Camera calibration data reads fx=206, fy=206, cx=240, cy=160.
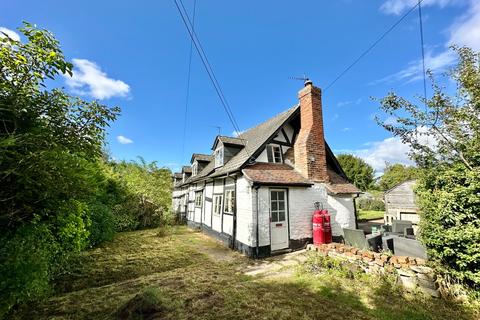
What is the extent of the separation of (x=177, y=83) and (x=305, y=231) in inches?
393

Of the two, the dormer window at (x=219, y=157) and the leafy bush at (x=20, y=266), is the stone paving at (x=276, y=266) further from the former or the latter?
the dormer window at (x=219, y=157)

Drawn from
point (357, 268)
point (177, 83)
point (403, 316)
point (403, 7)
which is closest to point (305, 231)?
point (357, 268)

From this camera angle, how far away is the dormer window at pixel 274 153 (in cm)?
1009

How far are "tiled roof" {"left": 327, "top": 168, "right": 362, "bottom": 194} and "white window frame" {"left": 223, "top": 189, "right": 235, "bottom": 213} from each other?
4.52 meters

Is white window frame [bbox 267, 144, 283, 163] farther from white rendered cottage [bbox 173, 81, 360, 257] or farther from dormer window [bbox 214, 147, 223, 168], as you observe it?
dormer window [bbox 214, 147, 223, 168]

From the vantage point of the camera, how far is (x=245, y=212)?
8.38m

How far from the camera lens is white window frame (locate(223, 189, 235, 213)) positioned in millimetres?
9516

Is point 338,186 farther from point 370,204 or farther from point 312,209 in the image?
point 370,204

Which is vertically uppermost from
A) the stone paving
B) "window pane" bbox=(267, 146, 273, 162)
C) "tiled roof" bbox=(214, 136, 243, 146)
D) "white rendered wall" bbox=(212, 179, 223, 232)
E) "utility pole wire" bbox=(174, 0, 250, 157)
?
"utility pole wire" bbox=(174, 0, 250, 157)

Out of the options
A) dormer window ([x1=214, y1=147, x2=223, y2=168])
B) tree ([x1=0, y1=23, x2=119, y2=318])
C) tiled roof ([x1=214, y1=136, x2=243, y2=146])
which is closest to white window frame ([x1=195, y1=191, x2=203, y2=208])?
dormer window ([x1=214, y1=147, x2=223, y2=168])

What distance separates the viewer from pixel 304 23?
7.82m

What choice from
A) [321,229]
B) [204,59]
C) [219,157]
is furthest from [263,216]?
[204,59]

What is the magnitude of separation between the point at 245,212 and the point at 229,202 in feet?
5.55

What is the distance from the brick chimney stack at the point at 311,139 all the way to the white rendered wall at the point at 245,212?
300 cm
